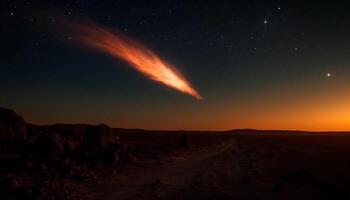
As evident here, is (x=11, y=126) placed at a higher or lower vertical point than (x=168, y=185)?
higher

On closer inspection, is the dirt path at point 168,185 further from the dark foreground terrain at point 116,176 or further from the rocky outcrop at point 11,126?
the rocky outcrop at point 11,126

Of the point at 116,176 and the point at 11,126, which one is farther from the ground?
the point at 11,126

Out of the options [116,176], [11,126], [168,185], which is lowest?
[168,185]

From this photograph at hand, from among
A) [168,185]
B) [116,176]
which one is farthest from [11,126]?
[168,185]

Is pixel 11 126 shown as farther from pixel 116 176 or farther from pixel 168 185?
pixel 168 185

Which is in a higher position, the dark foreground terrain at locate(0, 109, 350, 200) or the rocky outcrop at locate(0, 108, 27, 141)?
the rocky outcrop at locate(0, 108, 27, 141)

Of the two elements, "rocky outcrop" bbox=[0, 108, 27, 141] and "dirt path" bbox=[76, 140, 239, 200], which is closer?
"dirt path" bbox=[76, 140, 239, 200]

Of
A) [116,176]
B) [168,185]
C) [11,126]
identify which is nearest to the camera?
[168,185]

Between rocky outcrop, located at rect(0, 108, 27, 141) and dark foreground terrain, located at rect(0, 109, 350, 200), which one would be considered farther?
rocky outcrop, located at rect(0, 108, 27, 141)

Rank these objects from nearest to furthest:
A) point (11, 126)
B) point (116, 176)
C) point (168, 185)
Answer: point (168, 185) < point (116, 176) < point (11, 126)

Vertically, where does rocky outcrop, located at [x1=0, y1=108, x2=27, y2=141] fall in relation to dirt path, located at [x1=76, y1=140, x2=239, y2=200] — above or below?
above

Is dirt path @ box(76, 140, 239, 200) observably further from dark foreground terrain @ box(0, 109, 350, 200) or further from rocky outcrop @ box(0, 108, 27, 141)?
rocky outcrop @ box(0, 108, 27, 141)

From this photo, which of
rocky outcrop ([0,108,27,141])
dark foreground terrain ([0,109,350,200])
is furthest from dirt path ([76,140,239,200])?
rocky outcrop ([0,108,27,141])

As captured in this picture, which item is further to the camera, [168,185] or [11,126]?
[11,126]
